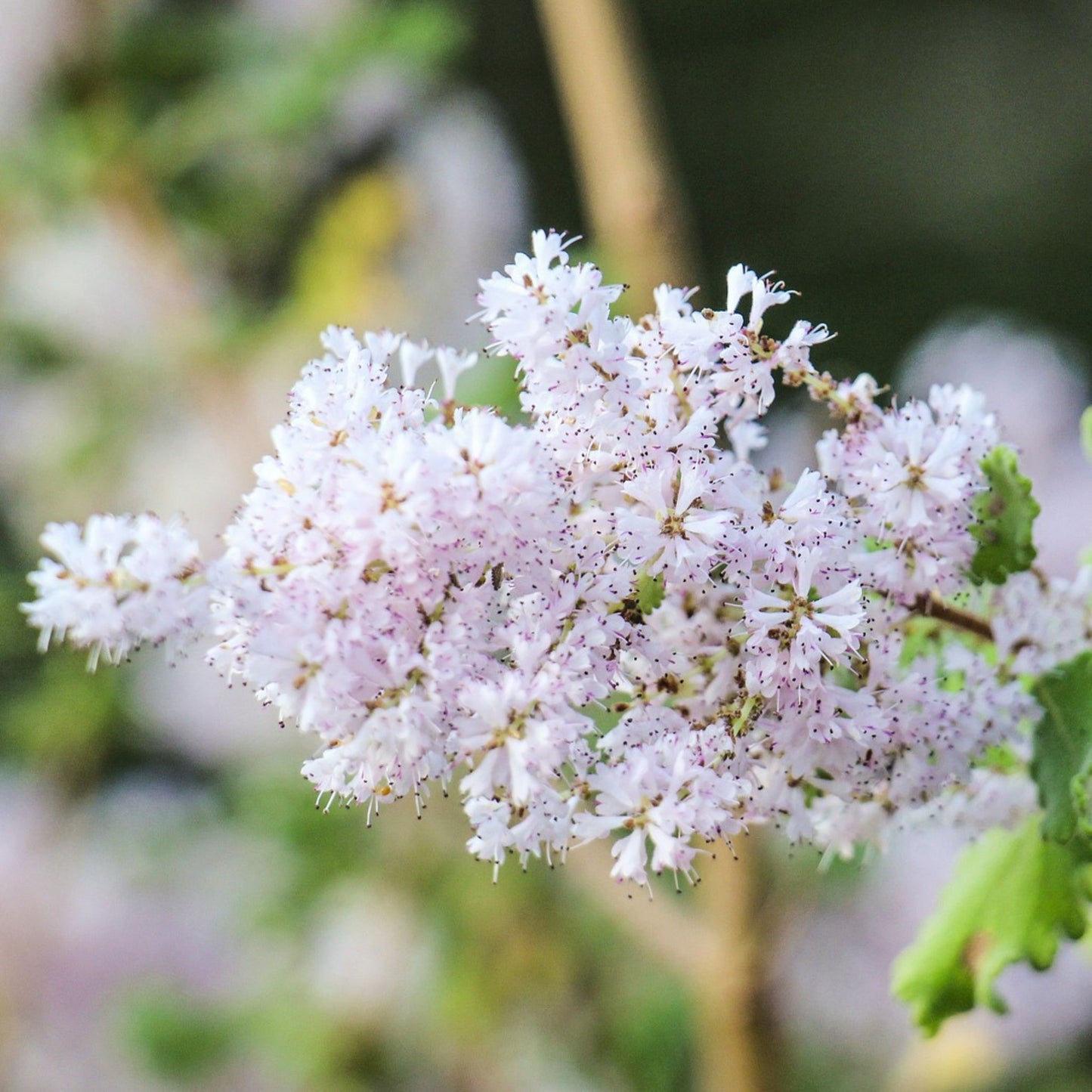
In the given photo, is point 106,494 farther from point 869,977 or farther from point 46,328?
point 869,977

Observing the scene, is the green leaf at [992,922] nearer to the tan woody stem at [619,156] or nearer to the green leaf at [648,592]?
the green leaf at [648,592]

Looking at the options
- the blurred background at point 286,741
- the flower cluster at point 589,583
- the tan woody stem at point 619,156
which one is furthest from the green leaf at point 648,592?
the tan woody stem at point 619,156

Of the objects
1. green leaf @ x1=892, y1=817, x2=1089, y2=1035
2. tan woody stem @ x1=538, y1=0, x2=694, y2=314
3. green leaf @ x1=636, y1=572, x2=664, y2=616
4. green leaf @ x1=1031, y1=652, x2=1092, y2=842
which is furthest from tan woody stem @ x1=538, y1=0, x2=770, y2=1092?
green leaf @ x1=636, y1=572, x2=664, y2=616

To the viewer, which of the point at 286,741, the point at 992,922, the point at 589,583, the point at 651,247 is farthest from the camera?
the point at 286,741

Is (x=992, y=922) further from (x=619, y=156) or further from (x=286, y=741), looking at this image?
(x=286, y=741)

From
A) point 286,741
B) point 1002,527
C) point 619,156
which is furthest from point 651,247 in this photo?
point 286,741

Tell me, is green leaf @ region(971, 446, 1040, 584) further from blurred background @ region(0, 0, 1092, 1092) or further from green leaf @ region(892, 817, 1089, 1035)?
blurred background @ region(0, 0, 1092, 1092)
